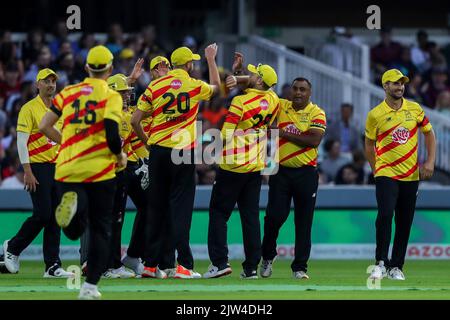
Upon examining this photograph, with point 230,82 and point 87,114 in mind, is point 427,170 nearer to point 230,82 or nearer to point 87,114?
point 230,82

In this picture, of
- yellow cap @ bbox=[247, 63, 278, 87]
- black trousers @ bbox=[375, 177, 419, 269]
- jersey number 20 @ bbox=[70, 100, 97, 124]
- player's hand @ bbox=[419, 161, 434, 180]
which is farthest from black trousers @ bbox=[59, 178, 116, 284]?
player's hand @ bbox=[419, 161, 434, 180]

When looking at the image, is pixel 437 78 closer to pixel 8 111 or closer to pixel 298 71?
pixel 298 71

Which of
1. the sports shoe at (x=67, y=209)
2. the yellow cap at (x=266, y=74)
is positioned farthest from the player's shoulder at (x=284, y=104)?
the sports shoe at (x=67, y=209)

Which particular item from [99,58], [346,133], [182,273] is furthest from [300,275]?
[346,133]

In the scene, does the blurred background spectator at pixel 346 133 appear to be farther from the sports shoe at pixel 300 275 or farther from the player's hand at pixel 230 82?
the player's hand at pixel 230 82

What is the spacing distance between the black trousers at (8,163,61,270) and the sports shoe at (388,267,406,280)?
3.97 m

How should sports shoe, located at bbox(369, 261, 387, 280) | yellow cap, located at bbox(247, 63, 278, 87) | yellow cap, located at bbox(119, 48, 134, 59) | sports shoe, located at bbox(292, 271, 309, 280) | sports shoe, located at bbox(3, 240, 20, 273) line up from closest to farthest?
sports shoe, located at bbox(369, 261, 387, 280)
yellow cap, located at bbox(247, 63, 278, 87)
sports shoe, located at bbox(292, 271, 309, 280)
sports shoe, located at bbox(3, 240, 20, 273)
yellow cap, located at bbox(119, 48, 134, 59)

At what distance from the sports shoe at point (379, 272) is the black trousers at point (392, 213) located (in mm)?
75

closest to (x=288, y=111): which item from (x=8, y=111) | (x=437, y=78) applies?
(x=8, y=111)

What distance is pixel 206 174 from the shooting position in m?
23.0

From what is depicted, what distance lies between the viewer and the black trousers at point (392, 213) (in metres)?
16.8

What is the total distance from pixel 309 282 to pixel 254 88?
2378mm

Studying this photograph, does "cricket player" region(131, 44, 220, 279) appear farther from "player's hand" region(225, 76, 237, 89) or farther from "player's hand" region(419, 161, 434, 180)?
"player's hand" region(419, 161, 434, 180)

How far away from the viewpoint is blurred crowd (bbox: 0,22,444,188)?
23.3 metres
